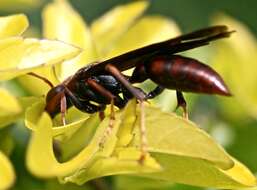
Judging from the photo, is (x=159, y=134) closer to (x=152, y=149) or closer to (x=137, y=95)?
(x=152, y=149)

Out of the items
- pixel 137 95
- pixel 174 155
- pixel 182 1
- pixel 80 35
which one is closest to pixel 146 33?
pixel 80 35

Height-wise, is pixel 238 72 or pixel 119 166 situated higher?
pixel 119 166

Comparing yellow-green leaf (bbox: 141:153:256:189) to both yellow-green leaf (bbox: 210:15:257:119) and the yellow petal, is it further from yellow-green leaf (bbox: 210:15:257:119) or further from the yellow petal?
yellow-green leaf (bbox: 210:15:257:119)

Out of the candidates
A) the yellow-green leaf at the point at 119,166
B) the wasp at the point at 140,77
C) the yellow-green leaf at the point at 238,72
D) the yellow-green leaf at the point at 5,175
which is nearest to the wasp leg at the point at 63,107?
the wasp at the point at 140,77

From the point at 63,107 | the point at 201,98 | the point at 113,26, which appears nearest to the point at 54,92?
the point at 63,107

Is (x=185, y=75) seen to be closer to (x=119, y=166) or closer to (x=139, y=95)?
(x=139, y=95)

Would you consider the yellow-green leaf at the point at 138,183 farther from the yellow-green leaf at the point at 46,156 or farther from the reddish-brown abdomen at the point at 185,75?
the yellow-green leaf at the point at 46,156
